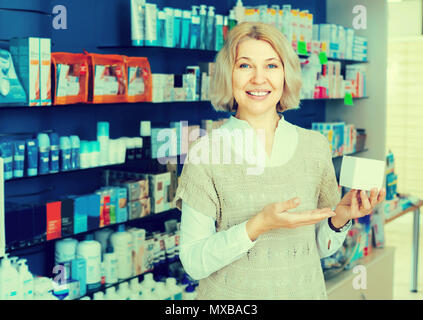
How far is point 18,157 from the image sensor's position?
8.64 ft

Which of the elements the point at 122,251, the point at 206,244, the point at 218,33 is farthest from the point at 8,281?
the point at 218,33

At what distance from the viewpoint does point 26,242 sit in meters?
2.71

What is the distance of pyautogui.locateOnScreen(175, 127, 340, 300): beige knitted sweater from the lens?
5.38 ft

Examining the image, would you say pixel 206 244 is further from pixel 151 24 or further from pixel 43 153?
pixel 151 24

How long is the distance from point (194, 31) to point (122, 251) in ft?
4.71

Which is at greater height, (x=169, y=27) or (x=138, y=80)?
(x=169, y=27)

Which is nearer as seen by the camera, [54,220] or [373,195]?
[373,195]

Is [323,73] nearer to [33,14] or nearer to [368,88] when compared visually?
[368,88]

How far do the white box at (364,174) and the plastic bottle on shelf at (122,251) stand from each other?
1.72 meters

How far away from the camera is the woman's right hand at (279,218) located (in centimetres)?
144

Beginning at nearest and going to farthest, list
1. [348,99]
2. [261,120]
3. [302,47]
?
1. [261,120]
2. [302,47]
3. [348,99]

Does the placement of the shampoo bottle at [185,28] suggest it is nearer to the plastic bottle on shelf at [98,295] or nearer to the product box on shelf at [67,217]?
the product box on shelf at [67,217]

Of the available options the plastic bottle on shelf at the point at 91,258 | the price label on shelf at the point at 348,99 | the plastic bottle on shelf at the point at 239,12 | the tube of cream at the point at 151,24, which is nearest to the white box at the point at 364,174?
the plastic bottle on shelf at the point at 91,258

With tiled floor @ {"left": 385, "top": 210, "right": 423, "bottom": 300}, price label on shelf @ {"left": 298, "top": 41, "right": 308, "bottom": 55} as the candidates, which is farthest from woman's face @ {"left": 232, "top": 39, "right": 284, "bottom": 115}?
tiled floor @ {"left": 385, "top": 210, "right": 423, "bottom": 300}
